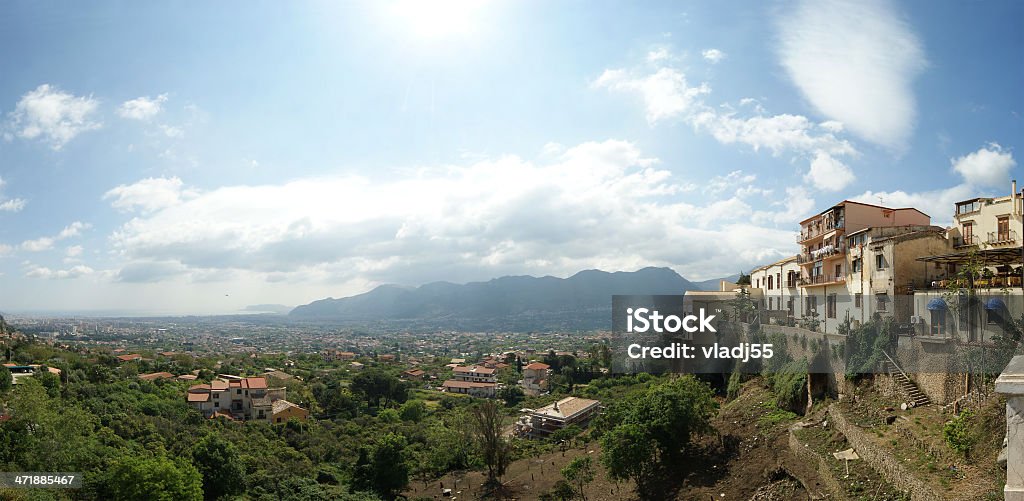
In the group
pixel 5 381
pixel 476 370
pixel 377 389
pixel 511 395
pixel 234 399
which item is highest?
pixel 5 381

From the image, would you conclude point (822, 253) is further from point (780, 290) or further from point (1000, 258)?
point (1000, 258)

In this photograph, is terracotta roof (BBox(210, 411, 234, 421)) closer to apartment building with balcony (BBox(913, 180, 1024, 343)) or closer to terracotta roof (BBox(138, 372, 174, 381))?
terracotta roof (BBox(138, 372, 174, 381))

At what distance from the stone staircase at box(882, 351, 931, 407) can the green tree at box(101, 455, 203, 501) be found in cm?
2276

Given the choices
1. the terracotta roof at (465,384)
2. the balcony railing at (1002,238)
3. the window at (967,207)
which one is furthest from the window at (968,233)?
the terracotta roof at (465,384)

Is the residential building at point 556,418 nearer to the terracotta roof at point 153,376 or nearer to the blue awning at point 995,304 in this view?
the terracotta roof at point 153,376

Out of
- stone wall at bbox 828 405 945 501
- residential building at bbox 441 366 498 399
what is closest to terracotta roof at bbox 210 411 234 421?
residential building at bbox 441 366 498 399

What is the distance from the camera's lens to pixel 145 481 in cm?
1836

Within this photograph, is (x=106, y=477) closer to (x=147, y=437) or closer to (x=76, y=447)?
(x=76, y=447)

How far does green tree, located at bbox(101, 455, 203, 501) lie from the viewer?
717 inches

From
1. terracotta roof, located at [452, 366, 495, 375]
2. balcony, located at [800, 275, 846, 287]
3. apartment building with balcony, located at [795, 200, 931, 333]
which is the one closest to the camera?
apartment building with balcony, located at [795, 200, 931, 333]

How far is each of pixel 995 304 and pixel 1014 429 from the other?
1469 cm

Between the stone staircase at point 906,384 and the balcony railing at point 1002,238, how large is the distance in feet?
21.0

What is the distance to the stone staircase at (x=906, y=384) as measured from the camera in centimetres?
1365

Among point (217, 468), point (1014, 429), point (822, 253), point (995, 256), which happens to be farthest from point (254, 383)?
point (1014, 429)
